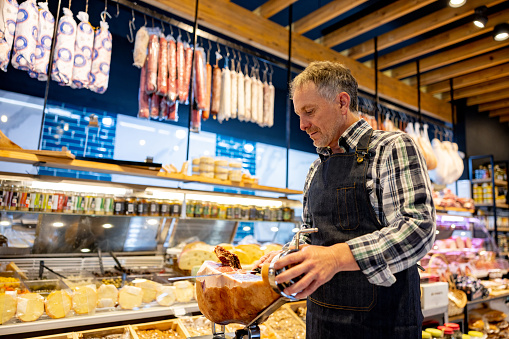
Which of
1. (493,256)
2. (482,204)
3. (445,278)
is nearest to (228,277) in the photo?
(445,278)

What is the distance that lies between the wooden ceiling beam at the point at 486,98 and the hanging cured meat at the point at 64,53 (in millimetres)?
6975

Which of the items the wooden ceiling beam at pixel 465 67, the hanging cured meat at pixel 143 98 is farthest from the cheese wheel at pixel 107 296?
the wooden ceiling beam at pixel 465 67

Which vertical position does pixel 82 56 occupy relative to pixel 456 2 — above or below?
below

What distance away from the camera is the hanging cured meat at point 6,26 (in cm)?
232

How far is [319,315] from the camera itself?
1.47m

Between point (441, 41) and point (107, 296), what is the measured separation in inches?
194

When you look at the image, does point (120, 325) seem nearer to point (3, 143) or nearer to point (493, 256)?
point (3, 143)

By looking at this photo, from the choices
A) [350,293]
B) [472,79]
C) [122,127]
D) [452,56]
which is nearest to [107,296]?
[350,293]

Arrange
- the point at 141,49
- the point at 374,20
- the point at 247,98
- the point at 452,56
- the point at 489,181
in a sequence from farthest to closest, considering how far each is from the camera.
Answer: the point at 489,181 → the point at 452,56 → the point at 374,20 → the point at 247,98 → the point at 141,49

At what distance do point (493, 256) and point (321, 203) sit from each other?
16.3 ft

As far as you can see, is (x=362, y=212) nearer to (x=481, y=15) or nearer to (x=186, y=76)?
(x=186, y=76)

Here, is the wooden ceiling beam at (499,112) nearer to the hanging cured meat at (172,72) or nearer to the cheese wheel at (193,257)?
the hanging cured meat at (172,72)

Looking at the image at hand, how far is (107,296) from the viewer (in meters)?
2.25

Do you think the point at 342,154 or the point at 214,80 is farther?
the point at 214,80
